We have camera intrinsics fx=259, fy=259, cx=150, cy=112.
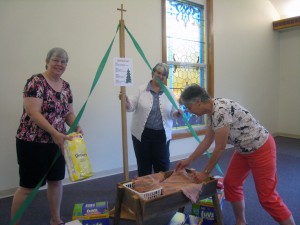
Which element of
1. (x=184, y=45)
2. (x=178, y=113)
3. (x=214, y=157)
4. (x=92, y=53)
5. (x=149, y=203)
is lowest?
(x=149, y=203)

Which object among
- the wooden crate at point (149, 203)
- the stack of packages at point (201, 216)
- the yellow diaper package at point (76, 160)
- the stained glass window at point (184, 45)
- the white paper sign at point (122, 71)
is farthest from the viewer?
the stained glass window at point (184, 45)

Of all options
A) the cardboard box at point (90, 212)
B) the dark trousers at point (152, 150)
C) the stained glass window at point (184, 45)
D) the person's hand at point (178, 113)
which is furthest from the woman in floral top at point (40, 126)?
the stained glass window at point (184, 45)

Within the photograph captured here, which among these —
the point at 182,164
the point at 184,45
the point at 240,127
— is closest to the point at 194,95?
the point at 240,127

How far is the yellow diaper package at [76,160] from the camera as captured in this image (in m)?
1.66

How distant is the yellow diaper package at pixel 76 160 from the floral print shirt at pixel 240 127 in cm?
88

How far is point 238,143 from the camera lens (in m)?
1.76

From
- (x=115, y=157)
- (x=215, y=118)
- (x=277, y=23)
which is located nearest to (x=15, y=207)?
(x=215, y=118)

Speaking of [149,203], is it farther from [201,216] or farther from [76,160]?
[201,216]

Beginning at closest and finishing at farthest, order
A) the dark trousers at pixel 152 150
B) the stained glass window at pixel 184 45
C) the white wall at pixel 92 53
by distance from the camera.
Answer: the dark trousers at pixel 152 150
the white wall at pixel 92 53
the stained glass window at pixel 184 45

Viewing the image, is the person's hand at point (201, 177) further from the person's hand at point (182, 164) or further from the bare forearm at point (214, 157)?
the person's hand at point (182, 164)

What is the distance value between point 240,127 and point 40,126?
132 cm

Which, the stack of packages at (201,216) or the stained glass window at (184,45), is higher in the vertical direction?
the stained glass window at (184,45)

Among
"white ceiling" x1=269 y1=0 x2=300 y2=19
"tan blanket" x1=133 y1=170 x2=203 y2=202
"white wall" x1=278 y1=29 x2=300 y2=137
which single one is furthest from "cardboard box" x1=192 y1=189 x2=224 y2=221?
"white ceiling" x1=269 y1=0 x2=300 y2=19

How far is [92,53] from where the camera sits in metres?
3.29
